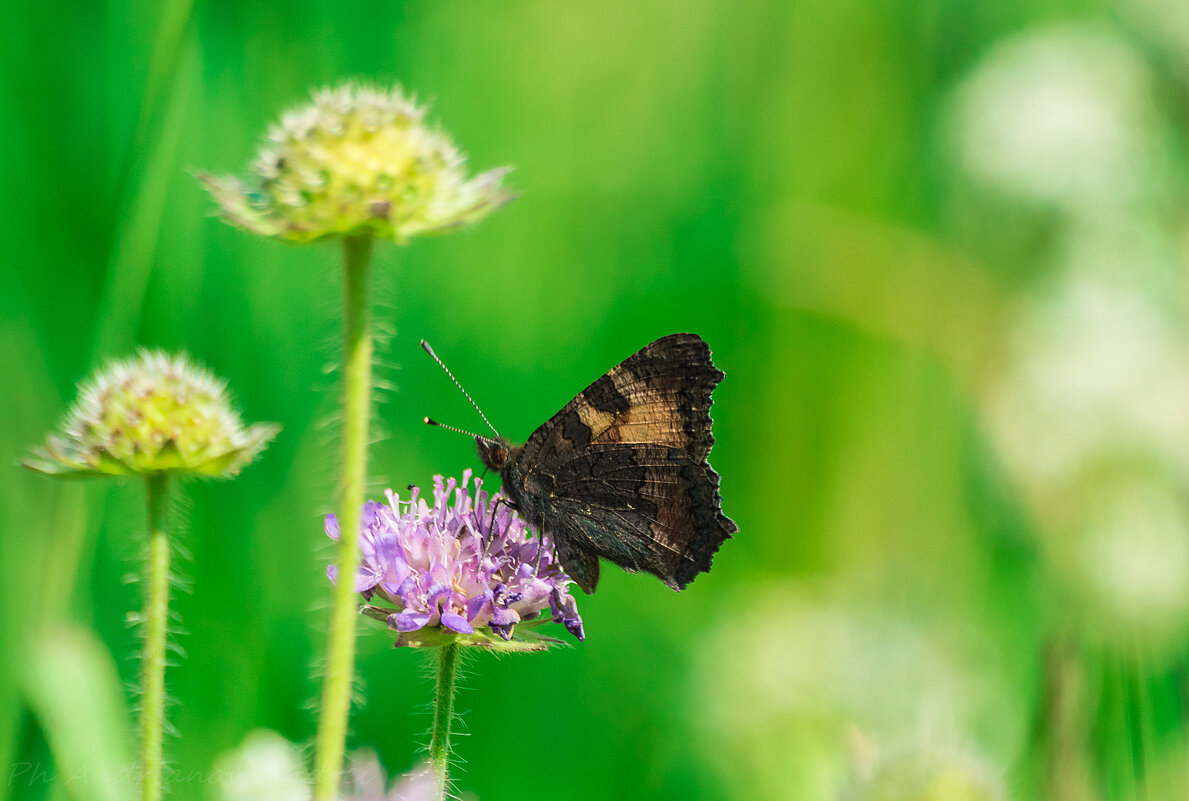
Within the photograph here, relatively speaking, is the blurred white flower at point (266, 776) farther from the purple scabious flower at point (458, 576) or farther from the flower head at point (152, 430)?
the flower head at point (152, 430)

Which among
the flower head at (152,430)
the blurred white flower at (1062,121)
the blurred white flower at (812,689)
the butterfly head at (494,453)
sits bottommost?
the blurred white flower at (812,689)

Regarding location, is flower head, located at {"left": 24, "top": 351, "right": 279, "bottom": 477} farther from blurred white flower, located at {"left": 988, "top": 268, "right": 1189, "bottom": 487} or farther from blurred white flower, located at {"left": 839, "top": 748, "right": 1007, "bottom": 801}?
blurred white flower, located at {"left": 988, "top": 268, "right": 1189, "bottom": 487}

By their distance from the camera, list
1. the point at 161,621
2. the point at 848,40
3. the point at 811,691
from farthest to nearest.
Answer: the point at 848,40, the point at 811,691, the point at 161,621

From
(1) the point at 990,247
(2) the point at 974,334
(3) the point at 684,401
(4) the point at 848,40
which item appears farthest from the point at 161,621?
(4) the point at 848,40

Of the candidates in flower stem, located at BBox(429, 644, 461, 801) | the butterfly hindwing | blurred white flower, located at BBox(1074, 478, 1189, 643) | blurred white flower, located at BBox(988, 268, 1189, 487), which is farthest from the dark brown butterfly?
blurred white flower, located at BBox(988, 268, 1189, 487)

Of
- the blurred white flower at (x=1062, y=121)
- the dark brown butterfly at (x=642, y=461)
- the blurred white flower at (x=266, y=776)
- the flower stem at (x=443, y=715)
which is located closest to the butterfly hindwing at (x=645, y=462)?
the dark brown butterfly at (x=642, y=461)

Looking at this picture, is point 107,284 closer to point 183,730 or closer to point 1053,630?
point 183,730

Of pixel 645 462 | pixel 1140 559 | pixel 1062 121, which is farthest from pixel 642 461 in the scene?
pixel 1062 121
